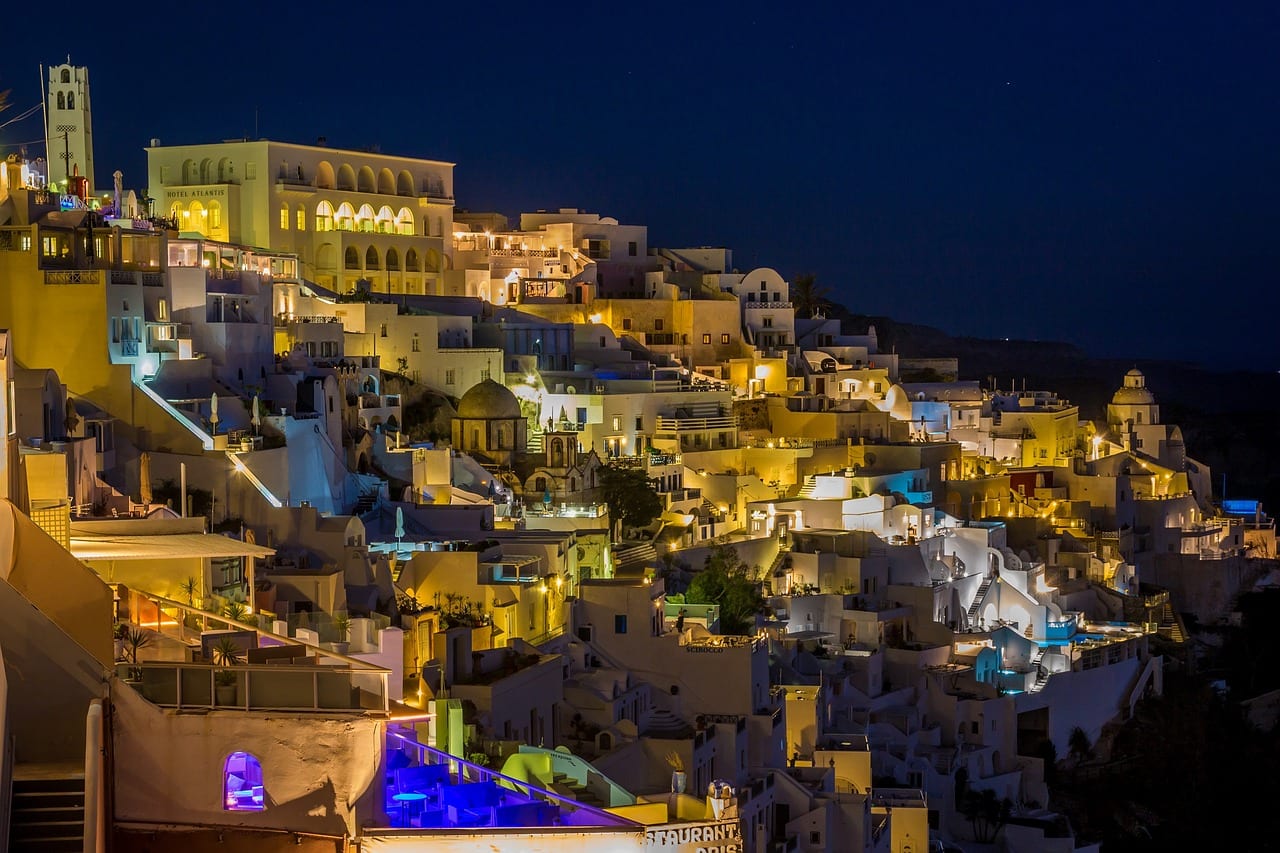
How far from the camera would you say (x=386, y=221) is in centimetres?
4509

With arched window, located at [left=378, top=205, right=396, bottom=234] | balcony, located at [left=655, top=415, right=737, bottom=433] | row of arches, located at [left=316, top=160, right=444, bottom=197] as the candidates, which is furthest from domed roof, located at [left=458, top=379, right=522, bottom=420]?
arched window, located at [left=378, top=205, right=396, bottom=234]

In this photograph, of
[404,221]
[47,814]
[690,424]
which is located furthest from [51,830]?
[404,221]

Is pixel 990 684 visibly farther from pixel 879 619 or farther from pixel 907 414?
pixel 907 414

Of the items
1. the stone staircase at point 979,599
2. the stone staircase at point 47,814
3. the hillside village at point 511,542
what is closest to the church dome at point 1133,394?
the hillside village at point 511,542

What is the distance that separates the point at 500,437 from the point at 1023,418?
57.4 ft

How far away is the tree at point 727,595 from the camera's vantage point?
28734 mm

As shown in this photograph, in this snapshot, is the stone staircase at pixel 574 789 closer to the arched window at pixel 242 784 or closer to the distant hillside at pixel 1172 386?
the arched window at pixel 242 784

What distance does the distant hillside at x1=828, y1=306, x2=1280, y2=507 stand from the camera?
66438mm

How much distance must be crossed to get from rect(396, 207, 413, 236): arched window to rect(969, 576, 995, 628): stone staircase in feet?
57.6

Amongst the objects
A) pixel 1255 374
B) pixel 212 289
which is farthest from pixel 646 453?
pixel 1255 374

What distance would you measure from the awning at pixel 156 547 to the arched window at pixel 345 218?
94.1 feet

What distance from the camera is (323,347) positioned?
110ft

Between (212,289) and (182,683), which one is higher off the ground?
(212,289)

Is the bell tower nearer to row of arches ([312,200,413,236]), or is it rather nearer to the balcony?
row of arches ([312,200,413,236])
